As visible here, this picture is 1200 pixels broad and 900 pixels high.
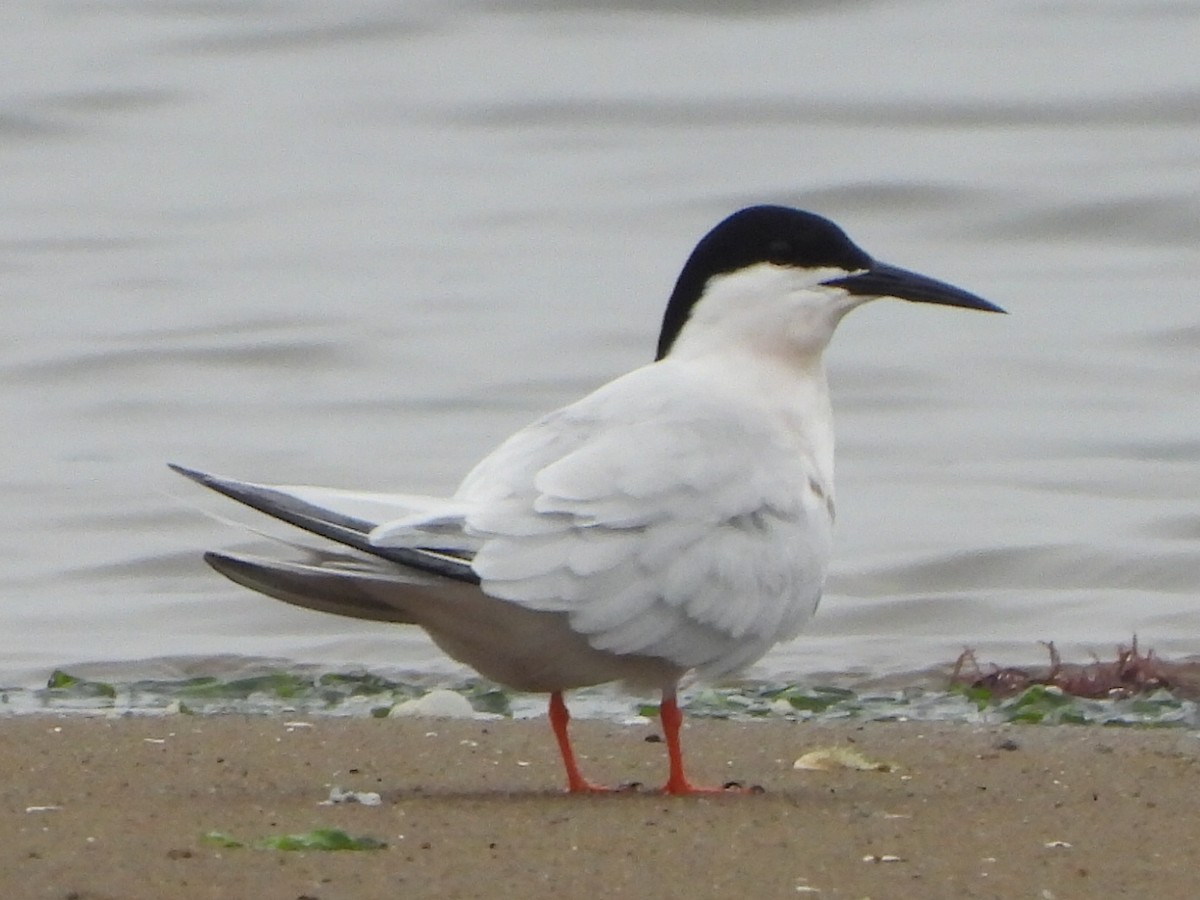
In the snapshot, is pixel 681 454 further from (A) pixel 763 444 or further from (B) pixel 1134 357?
(B) pixel 1134 357

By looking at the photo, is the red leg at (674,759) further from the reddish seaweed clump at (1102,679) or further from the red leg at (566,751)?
the reddish seaweed clump at (1102,679)

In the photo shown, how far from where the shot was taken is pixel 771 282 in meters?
5.56

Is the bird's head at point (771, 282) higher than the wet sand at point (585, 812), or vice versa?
the bird's head at point (771, 282)

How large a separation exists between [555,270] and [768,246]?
8982mm

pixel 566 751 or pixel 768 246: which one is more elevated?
pixel 768 246

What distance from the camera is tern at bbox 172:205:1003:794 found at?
470 centimetres

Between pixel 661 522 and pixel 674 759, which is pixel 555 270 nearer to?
pixel 661 522

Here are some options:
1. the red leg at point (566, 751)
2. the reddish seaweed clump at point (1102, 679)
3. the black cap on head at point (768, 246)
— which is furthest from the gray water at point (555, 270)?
the red leg at point (566, 751)

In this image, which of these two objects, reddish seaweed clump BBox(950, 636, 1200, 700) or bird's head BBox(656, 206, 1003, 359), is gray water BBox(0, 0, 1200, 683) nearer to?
reddish seaweed clump BBox(950, 636, 1200, 700)

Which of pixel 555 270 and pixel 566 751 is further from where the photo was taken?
pixel 555 270

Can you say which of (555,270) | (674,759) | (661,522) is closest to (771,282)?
(661,522)

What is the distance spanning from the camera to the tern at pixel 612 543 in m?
4.70

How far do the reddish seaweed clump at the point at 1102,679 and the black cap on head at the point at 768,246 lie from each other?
1.72 m

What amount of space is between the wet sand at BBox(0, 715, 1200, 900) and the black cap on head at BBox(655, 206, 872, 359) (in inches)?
39.9
